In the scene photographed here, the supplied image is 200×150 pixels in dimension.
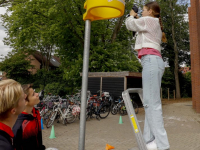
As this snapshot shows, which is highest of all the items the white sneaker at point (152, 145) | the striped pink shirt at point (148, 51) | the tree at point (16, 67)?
the tree at point (16, 67)

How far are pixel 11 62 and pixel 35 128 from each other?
2412cm

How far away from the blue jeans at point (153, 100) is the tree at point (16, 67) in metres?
24.3

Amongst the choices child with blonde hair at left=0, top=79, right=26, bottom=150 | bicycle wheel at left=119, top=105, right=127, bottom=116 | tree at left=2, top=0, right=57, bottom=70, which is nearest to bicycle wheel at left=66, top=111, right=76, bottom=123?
bicycle wheel at left=119, top=105, right=127, bottom=116

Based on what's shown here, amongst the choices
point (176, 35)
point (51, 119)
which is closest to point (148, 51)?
point (51, 119)

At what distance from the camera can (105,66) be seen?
50.8 feet

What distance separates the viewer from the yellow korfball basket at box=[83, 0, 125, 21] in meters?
1.78

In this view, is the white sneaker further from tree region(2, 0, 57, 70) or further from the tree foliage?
tree region(2, 0, 57, 70)

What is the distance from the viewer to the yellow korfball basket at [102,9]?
5.83 feet

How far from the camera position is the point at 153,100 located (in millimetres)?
2006

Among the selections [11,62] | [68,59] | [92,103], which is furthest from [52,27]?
[11,62]

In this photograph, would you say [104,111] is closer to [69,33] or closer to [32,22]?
[69,33]

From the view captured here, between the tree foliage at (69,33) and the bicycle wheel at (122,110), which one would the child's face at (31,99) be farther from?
the tree foliage at (69,33)

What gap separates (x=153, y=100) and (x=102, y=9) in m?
1.10

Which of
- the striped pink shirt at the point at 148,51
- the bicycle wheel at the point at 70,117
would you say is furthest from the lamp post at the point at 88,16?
the bicycle wheel at the point at 70,117
